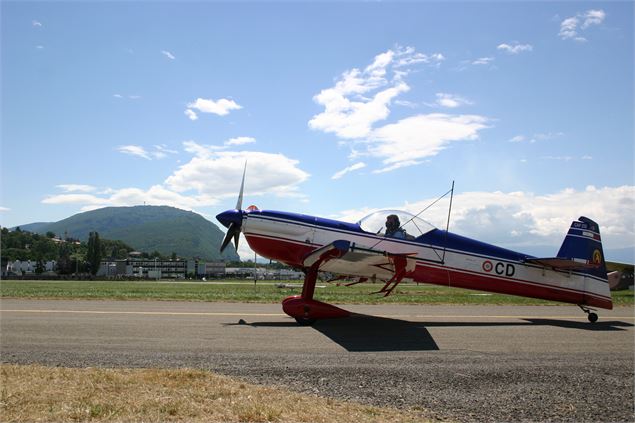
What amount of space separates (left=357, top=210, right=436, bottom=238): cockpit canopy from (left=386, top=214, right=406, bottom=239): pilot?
0.09 metres

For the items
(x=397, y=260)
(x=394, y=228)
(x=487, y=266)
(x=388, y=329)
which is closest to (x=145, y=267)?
(x=394, y=228)

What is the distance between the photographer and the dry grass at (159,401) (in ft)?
14.5

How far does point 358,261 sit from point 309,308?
180 centimetres

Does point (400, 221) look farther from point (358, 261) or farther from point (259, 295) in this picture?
point (259, 295)

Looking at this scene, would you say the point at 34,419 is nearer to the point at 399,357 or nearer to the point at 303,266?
the point at 399,357

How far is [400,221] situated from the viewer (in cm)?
1310

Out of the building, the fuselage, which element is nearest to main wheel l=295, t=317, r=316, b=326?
the fuselage

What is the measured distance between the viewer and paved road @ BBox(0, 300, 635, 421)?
5488 millimetres

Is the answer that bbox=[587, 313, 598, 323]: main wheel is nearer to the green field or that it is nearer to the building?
the green field

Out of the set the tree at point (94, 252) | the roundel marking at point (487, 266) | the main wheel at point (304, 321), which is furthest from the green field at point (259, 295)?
the tree at point (94, 252)

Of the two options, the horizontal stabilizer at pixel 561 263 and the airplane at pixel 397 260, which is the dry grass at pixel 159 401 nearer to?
the airplane at pixel 397 260

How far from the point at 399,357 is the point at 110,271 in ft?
513

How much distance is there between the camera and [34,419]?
4.26 metres

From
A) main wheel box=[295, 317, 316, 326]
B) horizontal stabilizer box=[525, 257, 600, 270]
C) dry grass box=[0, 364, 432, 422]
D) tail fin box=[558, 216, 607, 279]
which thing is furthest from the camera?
tail fin box=[558, 216, 607, 279]
